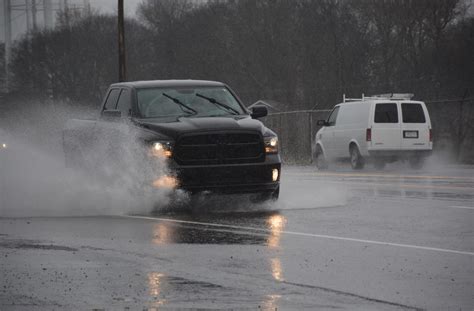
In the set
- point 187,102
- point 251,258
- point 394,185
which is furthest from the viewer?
point 394,185

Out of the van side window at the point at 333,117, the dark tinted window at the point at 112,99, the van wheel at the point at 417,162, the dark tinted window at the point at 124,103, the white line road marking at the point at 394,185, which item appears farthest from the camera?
the van side window at the point at 333,117

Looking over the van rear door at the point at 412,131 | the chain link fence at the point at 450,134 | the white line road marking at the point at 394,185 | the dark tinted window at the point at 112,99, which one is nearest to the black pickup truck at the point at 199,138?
the dark tinted window at the point at 112,99

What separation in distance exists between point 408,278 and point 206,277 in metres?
1.58

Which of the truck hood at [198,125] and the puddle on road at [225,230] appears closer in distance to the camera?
the puddle on road at [225,230]

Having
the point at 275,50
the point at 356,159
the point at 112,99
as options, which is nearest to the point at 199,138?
the point at 112,99

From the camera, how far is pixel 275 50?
80.2 meters

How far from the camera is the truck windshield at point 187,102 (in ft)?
55.3

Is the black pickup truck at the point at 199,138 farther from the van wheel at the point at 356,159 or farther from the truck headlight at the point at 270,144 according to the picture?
the van wheel at the point at 356,159

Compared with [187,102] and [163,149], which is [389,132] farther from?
[163,149]

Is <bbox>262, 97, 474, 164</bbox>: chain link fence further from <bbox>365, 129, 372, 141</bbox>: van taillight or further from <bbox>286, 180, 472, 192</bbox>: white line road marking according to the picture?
<bbox>286, 180, 472, 192</bbox>: white line road marking

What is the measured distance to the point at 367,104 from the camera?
31422 millimetres

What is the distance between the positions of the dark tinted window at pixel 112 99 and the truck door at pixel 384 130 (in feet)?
43.5

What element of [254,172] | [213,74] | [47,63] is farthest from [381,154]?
[47,63]

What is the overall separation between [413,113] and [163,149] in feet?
56.6
